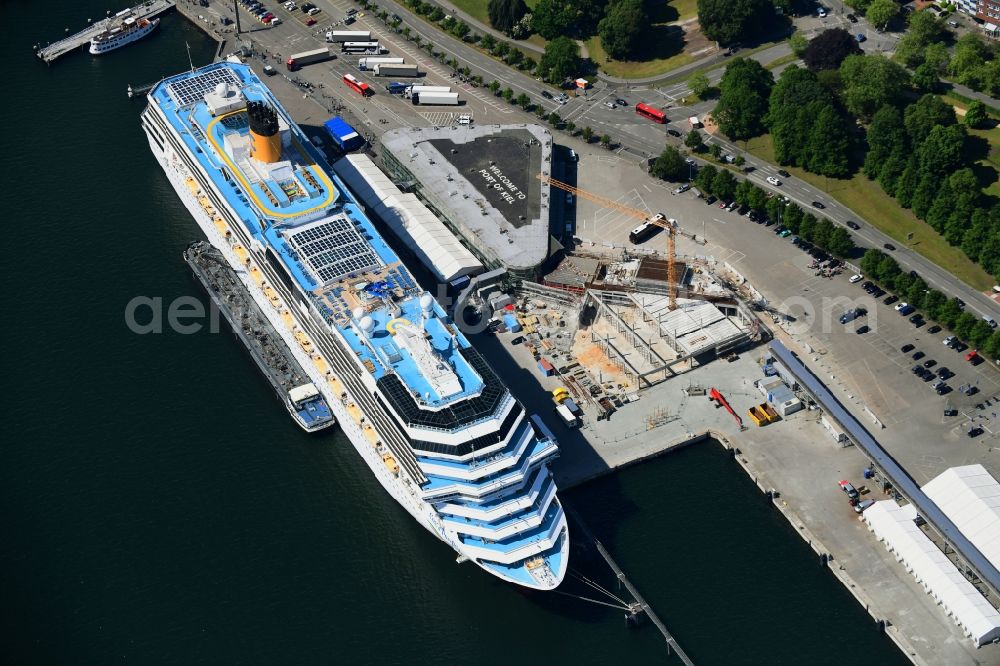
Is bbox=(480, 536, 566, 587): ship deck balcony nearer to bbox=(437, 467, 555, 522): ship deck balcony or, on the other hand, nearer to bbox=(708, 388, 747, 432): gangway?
bbox=(437, 467, 555, 522): ship deck balcony

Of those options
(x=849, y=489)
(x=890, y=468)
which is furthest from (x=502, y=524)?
(x=890, y=468)

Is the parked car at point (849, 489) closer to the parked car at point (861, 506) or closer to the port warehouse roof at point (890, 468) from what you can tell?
the parked car at point (861, 506)

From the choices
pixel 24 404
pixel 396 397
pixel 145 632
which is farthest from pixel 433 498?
pixel 24 404

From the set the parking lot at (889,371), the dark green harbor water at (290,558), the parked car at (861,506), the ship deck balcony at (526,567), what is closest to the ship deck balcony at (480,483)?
the ship deck balcony at (526,567)

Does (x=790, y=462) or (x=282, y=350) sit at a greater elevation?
(x=282, y=350)

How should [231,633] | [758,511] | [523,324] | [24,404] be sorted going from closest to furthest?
1. [231,633]
2. [758,511]
3. [24,404]
4. [523,324]

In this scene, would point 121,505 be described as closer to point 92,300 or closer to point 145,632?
point 145,632

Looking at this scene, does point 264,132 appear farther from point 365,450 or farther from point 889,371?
point 889,371
